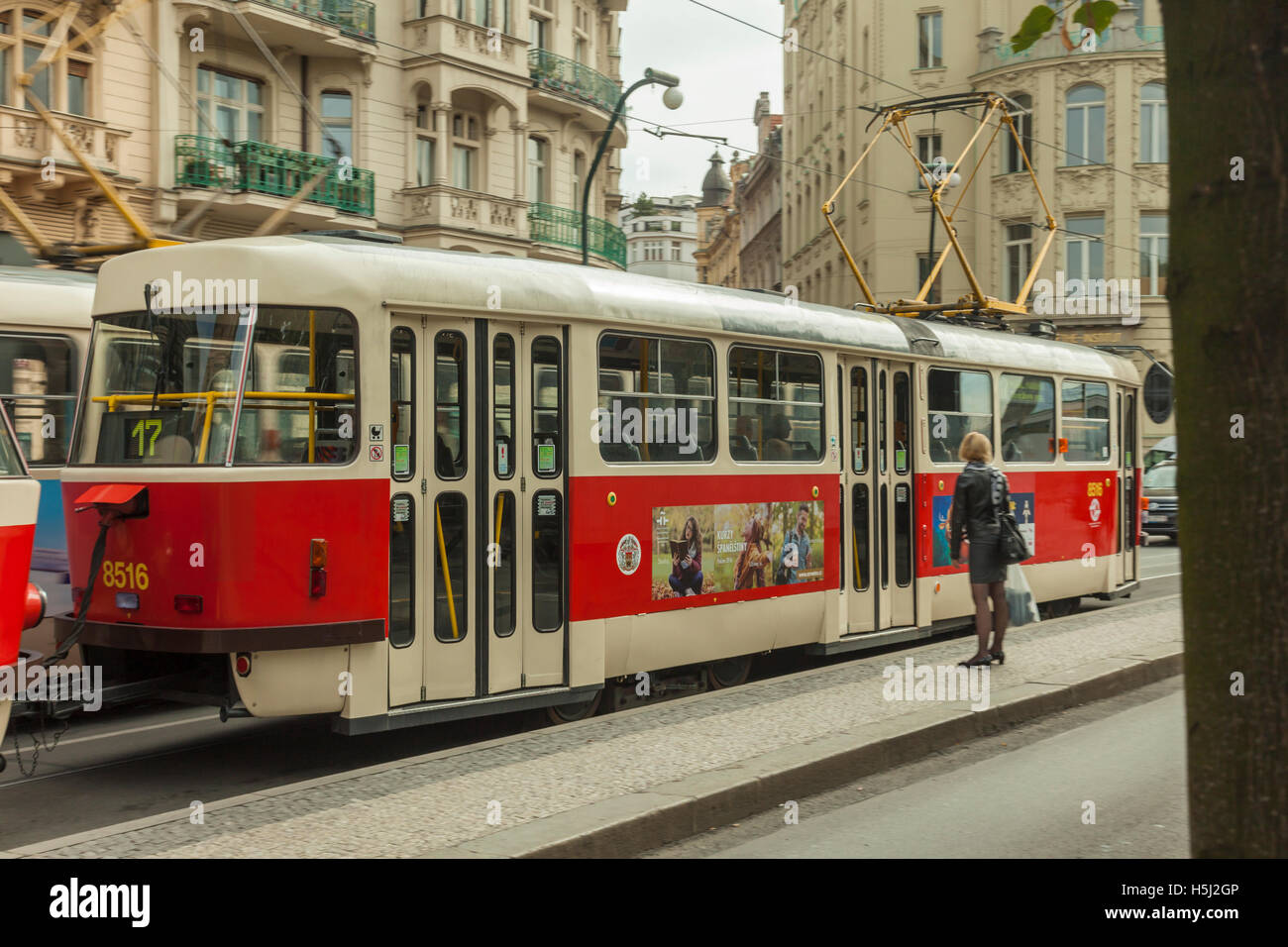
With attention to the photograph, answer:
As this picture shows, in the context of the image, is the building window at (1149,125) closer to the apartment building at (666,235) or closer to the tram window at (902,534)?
the tram window at (902,534)

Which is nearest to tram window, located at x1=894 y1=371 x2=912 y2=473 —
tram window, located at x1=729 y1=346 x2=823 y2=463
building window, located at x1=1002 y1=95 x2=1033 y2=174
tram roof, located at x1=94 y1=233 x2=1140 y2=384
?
tram roof, located at x1=94 y1=233 x2=1140 y2=384

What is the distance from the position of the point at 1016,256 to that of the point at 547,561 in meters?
36.2

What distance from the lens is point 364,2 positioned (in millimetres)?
25750

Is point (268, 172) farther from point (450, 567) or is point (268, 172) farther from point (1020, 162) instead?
point (1020, 162)

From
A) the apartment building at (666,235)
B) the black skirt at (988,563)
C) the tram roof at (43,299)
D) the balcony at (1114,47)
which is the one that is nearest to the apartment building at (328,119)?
the tram roof at (43,299)

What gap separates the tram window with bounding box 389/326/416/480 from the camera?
310 inches

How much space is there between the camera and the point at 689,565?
31.8ft

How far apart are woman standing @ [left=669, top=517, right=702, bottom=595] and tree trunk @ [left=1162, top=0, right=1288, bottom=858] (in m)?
6.35

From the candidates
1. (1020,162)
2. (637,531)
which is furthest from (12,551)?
(1020,162)

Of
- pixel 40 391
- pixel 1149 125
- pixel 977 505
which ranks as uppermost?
pixel 1149 125

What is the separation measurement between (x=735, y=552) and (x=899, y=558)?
105 inches

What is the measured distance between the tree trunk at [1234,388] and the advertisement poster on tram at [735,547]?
6.24 metres
